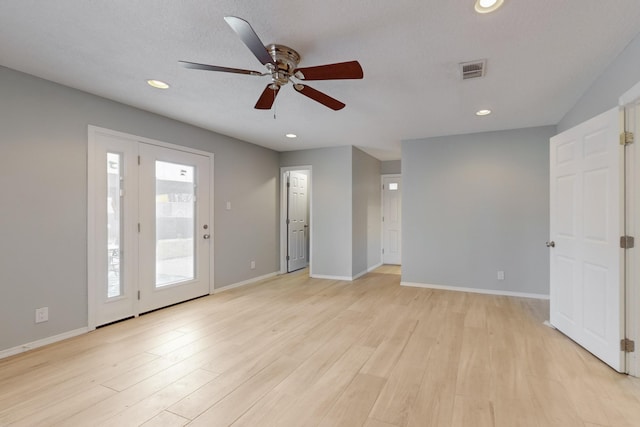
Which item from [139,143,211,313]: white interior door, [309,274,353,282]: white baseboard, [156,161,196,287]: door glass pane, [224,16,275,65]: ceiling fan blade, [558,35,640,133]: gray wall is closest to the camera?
[224,16,275,65]: ceiling fan blade

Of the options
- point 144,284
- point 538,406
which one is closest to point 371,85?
point 538,406

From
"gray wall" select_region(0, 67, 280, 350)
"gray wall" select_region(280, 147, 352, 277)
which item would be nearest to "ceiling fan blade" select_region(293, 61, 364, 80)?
"gray wall" select_region(0, 67, 280, 350)

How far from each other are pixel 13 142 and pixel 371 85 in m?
3.18

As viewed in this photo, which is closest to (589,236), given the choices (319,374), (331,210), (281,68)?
(319,374)

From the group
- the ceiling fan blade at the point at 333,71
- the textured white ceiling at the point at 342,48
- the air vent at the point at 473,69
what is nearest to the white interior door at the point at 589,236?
the textured white ceiling at the point at 342,48

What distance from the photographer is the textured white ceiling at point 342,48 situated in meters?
1.81

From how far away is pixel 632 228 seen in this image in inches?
87.8

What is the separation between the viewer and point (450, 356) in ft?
8.38

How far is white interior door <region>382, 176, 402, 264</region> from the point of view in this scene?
6.96 m

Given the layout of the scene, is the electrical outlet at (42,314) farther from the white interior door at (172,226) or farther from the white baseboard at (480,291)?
the white baseboard at (480,291)

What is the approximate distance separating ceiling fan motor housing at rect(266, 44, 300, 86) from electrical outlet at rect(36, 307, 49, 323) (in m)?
2.92

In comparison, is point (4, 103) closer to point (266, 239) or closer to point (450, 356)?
point (266, 239)

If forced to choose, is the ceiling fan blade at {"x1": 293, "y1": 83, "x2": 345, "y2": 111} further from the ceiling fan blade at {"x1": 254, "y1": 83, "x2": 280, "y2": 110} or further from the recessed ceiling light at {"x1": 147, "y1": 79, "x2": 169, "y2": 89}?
the recessed ceiling light at {"x1": 147, "y1": 79, "x2": 169, "y2": 89}

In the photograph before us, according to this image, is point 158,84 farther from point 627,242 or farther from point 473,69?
point 627,242
